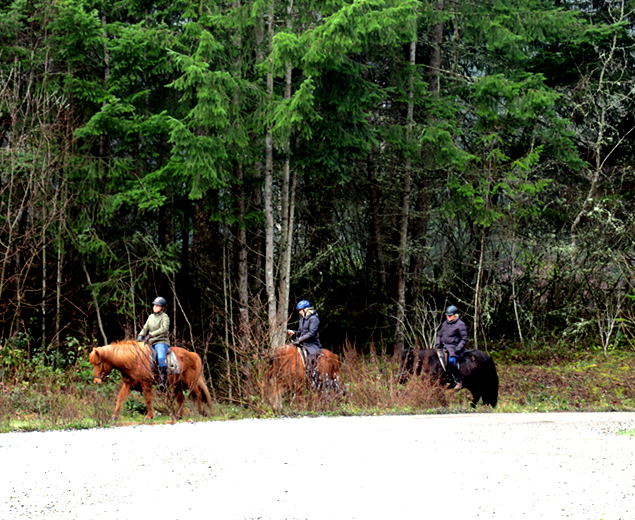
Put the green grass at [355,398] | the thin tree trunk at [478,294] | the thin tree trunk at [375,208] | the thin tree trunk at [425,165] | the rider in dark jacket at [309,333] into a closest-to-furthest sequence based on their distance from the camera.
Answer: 1. the green grass at [355,398]
2. the rider in dark jacket at [309,333]
3. the thin tree trunk at [478,294]
4. the thin tree trunk at [425,165]
5. the thin tree trunk at [375,208]

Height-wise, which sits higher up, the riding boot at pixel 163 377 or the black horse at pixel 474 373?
the riding boot at pixel 163 377

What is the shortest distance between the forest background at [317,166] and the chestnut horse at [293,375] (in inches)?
160

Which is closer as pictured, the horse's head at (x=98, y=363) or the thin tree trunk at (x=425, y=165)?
the horse's head at (x=98, y=363)

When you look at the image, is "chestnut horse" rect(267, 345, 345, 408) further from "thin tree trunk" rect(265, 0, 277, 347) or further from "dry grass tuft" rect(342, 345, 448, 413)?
"thin tree trunk" rect(265, 0, 277, 347)

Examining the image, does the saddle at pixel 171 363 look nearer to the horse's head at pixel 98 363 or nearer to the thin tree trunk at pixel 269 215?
→ the horse's head at pixel 98 363

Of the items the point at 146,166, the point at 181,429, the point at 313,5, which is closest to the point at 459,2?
the point at 313,5

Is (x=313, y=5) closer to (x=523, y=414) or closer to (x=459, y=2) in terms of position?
(x=459, y=2)

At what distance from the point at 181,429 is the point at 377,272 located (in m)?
15.9

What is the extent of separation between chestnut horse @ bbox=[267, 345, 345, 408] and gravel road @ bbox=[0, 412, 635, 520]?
89.3 inches

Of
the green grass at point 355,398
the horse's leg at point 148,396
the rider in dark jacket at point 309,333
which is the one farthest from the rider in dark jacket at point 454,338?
the horse's leg at point 148,396

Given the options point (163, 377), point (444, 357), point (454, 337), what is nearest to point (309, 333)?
point (163, 377)

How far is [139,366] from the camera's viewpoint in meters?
14.2

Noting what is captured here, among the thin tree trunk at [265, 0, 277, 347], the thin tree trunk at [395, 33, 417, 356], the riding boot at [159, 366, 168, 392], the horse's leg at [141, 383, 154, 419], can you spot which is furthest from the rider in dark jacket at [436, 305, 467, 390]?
the thin tree trunk at [395, 33, 417, 356]

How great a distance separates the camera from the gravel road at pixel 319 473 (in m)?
6.73
